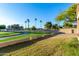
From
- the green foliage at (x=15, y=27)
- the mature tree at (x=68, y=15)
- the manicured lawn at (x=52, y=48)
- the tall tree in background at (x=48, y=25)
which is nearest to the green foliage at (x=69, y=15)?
the mature tree at (x=68, y=15)

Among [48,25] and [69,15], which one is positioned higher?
[69,15]

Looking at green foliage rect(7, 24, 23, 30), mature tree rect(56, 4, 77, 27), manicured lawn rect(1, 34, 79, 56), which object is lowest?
manicured lawn rect(1, 34, 79, 56)

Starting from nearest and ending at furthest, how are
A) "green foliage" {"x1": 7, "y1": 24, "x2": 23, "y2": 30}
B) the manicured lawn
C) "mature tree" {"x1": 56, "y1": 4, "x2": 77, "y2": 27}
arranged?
the manicured lawn → "green foliage" {"x1": 7, "y1": 24, "x2": 23, "y2": 30} → "mature tree" {"x1": 56, "y1": 4, "x2": 77, "y2": 27}

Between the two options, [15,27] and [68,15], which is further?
[68,15]

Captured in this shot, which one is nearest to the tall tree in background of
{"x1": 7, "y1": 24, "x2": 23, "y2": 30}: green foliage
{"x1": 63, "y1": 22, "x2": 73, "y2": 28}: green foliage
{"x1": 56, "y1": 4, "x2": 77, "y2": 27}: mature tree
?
{"x1": 56, "y1": 4, "x2": 77, "y2": 27}: mature tree

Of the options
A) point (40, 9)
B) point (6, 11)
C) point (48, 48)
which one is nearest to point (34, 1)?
point (40, 9)

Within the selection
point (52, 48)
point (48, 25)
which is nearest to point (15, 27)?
point (48, 25)

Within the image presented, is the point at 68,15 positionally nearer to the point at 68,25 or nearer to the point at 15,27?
the point at 68,25

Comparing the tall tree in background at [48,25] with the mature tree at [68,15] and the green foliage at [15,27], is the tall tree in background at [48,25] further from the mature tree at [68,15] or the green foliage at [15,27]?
the green foliage at [15,27]

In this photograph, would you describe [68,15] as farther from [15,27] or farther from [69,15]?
[15,27]

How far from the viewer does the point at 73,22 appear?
201 inches

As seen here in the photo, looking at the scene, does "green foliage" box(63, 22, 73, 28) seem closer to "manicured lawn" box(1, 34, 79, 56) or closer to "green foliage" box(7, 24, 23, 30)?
"manicured lawn" box(1, 34, 79, 56)

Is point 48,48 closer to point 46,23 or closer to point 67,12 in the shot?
point 46,23

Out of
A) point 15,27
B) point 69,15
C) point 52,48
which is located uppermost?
point 69,15
